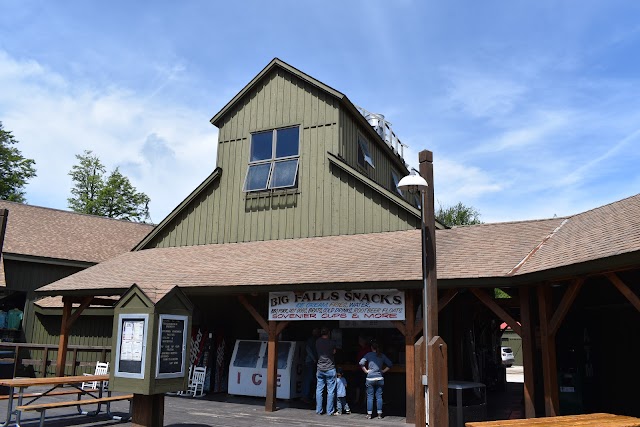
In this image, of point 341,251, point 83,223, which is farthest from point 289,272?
point 83,223

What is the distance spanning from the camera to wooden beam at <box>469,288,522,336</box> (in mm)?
9914

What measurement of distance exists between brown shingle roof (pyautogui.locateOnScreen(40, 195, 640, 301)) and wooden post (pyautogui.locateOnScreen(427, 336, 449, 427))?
256cm

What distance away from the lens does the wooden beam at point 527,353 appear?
9602 millimetres

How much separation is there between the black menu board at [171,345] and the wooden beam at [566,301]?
6.21m

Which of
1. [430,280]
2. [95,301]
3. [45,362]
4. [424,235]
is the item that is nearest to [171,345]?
[430,280]

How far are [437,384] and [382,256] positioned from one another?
4993 mm

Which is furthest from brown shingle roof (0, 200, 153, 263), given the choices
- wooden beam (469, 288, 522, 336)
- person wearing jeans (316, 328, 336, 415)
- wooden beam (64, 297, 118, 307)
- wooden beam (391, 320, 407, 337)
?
wooden beam (469, 288, 522, 336)

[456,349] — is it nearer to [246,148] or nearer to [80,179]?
[246,148]

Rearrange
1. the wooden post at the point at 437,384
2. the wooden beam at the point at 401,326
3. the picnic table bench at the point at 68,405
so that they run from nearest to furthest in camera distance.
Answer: the wooden post at the point at 437,384 → the picnic table bench at the point at 68,405 → the wooden beam at the point at 401,326

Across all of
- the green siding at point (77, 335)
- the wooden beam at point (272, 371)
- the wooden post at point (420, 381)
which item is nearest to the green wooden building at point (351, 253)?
the wooden beam at point (272, 371)

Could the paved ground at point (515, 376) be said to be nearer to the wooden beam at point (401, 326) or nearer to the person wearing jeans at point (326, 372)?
the person wearing jeans at point (326, 372)

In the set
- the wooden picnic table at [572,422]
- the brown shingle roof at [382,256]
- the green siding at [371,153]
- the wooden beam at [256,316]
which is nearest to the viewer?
the wooden picnic table at [572,422]

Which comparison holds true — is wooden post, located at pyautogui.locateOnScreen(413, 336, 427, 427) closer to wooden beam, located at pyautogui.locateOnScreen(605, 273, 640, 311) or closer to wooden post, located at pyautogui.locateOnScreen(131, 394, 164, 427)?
wooden beam, located at pyautogui.locateOnScreen(605, 273, 640, 311)

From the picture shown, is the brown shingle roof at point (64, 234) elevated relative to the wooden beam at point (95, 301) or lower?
elevated
